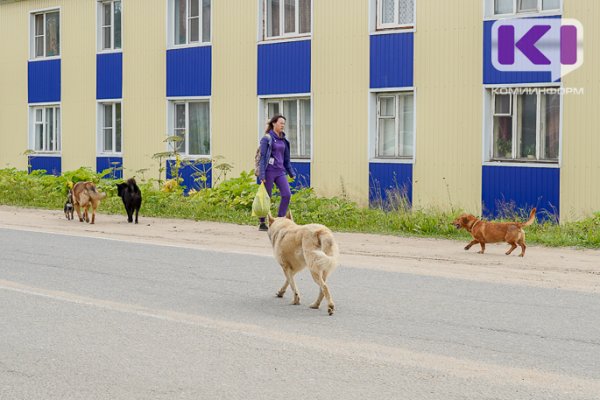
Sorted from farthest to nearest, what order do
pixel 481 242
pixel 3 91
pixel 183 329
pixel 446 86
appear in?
pixel 3 91, pixel 446 86, pixel 481 242, pixel 183 329

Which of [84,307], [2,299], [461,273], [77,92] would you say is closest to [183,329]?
[84,307]

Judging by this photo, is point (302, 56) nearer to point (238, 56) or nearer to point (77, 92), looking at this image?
point (238, 56)

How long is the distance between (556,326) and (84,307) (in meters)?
4.30

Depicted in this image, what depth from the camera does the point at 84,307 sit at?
995 cm

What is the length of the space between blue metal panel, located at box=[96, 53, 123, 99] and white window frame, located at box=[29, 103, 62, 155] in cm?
221

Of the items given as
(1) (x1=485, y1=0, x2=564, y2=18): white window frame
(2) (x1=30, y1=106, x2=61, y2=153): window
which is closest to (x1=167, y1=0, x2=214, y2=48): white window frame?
(2) (x1=30, y1=106, x2=61, y2=153): window

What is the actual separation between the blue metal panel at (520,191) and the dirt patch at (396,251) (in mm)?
3317

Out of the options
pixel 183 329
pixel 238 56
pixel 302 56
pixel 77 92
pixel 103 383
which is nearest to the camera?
pixel 103 383

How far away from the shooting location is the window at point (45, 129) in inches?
1207

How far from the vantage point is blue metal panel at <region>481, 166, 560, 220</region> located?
1903 cm

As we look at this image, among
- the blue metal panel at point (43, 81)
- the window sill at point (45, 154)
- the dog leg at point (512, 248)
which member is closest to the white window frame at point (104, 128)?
the window sill at point (45, 154)

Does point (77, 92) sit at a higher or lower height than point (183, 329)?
higher

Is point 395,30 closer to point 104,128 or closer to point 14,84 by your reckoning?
point 104,128

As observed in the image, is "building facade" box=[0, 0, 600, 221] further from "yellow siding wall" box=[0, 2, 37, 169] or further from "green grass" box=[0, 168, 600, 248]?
"green grass" box=[0, 168, 600, 248]
